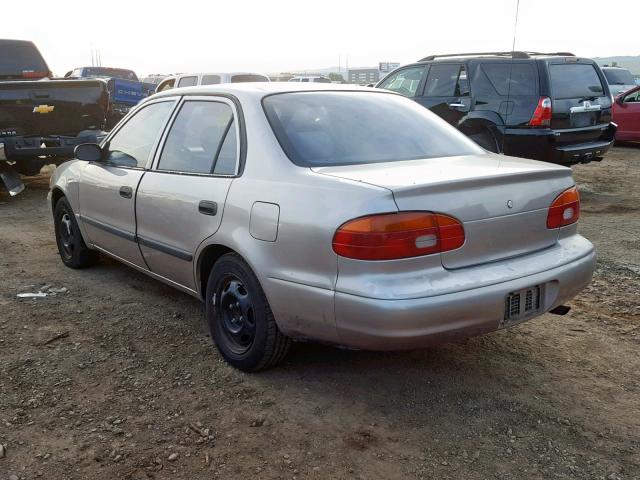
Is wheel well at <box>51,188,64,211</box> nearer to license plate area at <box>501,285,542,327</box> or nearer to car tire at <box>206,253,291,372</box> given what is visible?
car tire at <box>206,253,291,372</box>

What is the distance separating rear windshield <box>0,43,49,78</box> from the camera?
1084 centimetres

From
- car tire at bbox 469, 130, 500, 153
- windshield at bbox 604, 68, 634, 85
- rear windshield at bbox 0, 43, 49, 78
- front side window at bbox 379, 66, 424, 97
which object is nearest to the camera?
car tire at bbox 469, 130, 500, 153

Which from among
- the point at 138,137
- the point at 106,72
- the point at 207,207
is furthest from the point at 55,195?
the point at 106,72

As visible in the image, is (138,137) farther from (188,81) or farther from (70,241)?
(188,81)

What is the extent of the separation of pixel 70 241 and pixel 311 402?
3208 mm

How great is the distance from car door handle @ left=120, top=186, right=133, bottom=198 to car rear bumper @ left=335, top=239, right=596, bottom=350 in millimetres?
2038

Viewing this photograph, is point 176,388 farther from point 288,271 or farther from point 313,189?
point 313,189

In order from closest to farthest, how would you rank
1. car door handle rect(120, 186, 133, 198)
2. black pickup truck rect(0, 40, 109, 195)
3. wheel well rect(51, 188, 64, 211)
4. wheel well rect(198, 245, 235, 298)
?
wheel well rect(198, 245, 235, 298), car door handle rect(120, 186, 133, 198), wheel well rect(51, 188, 64, 211), black pickup truck rect(0, 40, 109, 195)

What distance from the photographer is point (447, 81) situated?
9.24 meters

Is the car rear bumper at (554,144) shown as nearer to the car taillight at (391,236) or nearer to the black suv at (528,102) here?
the black suv at (528,102)

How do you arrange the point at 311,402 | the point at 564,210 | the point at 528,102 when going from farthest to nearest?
the point at 528,102 → the point at 564,210 → the point at 311,402

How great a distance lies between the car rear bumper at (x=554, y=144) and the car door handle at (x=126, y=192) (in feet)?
17.2

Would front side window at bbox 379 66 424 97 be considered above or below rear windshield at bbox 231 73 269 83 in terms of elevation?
above

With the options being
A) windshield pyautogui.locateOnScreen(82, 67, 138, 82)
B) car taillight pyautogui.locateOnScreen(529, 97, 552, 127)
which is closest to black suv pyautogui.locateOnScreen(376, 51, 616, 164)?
car taillight pyautogui.locateOnScreen(529, 97, 552, 127)
